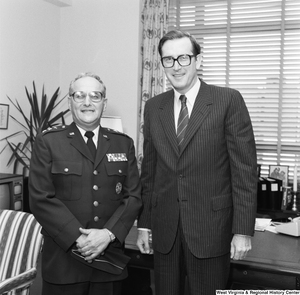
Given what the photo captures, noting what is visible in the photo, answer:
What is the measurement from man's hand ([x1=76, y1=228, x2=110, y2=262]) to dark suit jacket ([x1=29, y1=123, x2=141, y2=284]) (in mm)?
30

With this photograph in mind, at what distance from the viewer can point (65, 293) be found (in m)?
1.70

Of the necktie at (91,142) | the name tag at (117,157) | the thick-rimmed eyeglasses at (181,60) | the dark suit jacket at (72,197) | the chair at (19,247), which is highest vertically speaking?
the thick-rimmed eyeglasses at (181,60)

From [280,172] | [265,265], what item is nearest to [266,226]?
[265,265]

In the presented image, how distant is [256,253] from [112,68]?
3.20 meters

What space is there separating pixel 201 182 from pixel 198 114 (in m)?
0.28

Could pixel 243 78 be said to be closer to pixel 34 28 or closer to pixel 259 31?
pixel 259 31

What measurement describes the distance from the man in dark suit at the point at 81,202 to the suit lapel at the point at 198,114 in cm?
35

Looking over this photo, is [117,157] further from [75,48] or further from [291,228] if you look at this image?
[75,48]

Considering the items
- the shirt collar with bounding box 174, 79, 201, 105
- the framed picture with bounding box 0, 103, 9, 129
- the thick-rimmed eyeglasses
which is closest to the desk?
the shirt collar with bounding box 174, 79, 201, 105

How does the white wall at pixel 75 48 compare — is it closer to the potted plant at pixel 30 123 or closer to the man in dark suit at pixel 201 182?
the potted plant at pixel 30 123

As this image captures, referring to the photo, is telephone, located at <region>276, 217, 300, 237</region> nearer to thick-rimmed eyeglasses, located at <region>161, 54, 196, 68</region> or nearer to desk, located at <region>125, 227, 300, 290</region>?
desk, located at <region>125, 227, 300, 290</region>

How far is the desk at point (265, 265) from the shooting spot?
5.71ft

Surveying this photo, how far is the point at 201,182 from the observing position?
167 centimetres

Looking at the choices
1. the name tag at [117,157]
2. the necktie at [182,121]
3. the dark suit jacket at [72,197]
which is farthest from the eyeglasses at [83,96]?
the necktie at [182,121]
